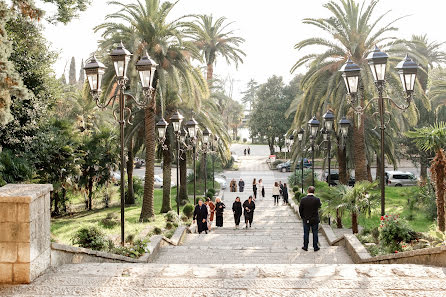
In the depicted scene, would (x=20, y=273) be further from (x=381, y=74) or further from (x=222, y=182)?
(x=222, y=182)

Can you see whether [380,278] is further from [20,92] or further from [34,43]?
[34,43]

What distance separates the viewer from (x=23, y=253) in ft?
15.8

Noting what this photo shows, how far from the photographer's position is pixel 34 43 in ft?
58.4

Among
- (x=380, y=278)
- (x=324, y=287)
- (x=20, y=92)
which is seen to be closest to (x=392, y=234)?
(x=380, y=278)

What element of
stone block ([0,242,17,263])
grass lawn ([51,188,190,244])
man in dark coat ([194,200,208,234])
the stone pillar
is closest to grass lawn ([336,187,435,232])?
man in dark coat ([194,200,208,234])

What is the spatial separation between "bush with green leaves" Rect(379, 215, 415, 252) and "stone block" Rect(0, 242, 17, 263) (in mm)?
6514

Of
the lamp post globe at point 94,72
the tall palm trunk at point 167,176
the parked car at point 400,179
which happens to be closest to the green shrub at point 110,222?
the tall palm trunk at point 167,176

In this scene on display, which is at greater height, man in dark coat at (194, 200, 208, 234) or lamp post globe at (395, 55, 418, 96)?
lamp post globe at (395, 55, 418, 96)

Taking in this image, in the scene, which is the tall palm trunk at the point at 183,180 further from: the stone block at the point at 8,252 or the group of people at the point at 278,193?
the stone block at the point at 8,252

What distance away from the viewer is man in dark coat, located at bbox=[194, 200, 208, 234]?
46.4 feet

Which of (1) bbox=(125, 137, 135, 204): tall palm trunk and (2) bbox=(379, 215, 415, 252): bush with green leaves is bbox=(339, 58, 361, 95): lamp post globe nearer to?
(2) bbox=(379, 215, 415, 252): bush with green leaves

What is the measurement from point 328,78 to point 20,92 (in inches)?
496

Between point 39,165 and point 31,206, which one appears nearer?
point 31,206

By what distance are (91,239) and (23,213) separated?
373 cm
